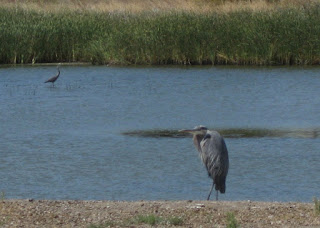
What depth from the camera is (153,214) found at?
22.3ft

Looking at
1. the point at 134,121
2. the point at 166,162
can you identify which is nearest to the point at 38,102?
the point at 134,121

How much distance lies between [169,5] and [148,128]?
72.2 feet

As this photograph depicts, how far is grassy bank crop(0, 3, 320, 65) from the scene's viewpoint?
22.7m

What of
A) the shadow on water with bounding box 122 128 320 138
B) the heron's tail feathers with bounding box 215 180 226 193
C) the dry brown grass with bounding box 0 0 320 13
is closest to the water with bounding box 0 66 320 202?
the shadow on water with bounding box 122 128 320 138

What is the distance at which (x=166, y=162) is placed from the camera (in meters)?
10.9

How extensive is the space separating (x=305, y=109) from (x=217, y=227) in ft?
31.8

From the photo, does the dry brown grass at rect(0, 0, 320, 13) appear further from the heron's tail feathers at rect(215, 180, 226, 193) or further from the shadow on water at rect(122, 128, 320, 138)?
the heron's tail feathers at rect(215, 180, 226, 193)

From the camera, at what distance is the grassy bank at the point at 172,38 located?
892 inches

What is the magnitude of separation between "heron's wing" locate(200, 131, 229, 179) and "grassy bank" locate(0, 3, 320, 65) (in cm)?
1415

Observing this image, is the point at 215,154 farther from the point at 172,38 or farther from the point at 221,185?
the point at 172,38

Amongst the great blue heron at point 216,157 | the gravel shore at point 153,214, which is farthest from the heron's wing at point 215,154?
the gravel shore at point 153,214

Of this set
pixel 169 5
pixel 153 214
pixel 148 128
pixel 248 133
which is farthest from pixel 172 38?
pixel 153 214

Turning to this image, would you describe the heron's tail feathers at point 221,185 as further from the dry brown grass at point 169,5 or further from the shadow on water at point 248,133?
the dry brown grass at point 169,5

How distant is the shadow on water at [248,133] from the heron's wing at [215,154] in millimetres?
4461
